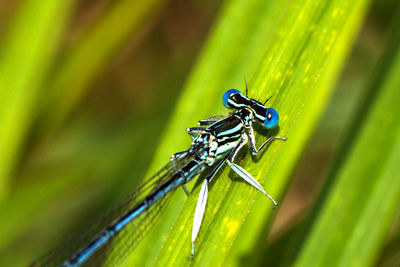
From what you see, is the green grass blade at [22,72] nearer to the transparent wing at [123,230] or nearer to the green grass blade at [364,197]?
the transparent wing at [123,230]

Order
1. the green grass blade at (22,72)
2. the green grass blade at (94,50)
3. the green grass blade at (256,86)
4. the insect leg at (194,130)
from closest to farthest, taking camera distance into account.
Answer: the green grass blade at (256,86) → the insect leg at (194,130) → the green grass blade at (22,72) → the green grass blade at (94,50)

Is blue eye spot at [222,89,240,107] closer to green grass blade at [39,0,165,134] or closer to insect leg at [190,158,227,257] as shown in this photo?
insect leg at [190,158,227,257]

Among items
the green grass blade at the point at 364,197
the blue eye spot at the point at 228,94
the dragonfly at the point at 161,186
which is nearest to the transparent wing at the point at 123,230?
the dragonfly at the point at 161,186

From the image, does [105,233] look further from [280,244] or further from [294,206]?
[294,206]

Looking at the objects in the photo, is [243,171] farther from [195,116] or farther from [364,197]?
[364,197]

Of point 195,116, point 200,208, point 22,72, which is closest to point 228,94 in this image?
point 195,116

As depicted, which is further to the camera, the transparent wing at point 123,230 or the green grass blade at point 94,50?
the green grass blade at point 94,50
